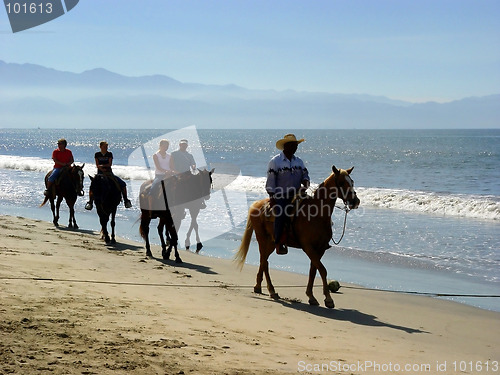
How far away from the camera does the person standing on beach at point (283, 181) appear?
1009 centimetres

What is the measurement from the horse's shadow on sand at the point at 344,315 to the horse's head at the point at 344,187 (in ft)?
5.27

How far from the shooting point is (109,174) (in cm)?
1612

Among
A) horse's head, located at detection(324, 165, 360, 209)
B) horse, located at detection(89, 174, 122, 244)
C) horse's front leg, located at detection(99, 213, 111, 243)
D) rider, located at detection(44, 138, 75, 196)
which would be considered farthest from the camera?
rider, located at detection(44, 138, 75, 196)

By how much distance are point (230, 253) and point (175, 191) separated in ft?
7.82

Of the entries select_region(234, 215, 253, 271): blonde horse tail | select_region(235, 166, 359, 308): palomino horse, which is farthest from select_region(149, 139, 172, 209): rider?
select_region(235, 166, 359, 308): palomino horse

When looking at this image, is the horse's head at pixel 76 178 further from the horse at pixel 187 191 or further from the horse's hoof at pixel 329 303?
the horse's hoof at pixel 329 303

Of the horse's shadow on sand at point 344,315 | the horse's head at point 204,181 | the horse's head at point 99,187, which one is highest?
the horse's head at point 204,181

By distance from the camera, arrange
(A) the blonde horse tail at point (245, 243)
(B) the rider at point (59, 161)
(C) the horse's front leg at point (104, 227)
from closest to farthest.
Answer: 1. (A) the blonde horse tail at point (245, 243)
2. (C) the horse's front leg at point (104, 227)
3. (B) the rider at point (59, 161)

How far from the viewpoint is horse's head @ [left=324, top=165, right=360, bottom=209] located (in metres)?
9.40

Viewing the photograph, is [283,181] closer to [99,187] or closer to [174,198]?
[174,198]

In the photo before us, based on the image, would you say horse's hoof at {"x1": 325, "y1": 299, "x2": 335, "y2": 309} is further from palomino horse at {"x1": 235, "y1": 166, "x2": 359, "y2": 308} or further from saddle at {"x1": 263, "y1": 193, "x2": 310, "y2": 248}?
saddle at {"x1": 263, "y1": 193, "x2": 310, "y2": 248}


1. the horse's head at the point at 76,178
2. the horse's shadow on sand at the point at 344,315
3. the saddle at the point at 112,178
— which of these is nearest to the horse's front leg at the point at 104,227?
the saddle at the point at 112,178

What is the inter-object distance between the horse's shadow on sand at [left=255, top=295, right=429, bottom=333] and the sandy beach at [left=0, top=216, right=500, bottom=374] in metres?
0.02

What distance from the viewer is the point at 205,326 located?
291 inches
